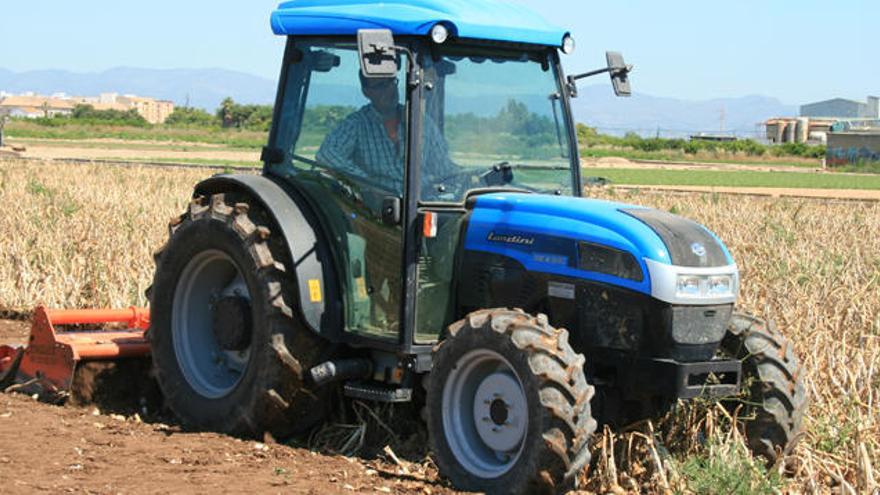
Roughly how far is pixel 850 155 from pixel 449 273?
216 feet

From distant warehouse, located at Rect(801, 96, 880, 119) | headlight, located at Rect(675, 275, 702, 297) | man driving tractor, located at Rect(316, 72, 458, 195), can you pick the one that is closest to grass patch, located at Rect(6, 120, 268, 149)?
man driving tractor, located at Rect(316, 72, 458, 195)

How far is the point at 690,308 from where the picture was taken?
6.43 m

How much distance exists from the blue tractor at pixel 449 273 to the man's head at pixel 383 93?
0.04ft

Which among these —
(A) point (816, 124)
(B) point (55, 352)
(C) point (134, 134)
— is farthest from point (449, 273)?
(A) point (816, 124)

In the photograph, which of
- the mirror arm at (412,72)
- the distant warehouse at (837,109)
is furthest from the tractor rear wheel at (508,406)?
the distant warehouse at (837,109)

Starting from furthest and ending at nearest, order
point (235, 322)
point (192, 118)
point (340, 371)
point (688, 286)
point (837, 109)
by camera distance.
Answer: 1. point (837, 109)
2. point (192, 118)
3. point (235, 322)
4. point (340, 371)
5. point (688, 286)

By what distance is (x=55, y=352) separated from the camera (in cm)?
842

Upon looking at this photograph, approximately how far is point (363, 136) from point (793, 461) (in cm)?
277

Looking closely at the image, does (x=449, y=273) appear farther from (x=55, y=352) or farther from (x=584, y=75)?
(x=55, y=352)

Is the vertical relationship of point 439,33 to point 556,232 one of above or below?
above

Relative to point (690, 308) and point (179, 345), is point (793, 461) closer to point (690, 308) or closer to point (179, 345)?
point (690, 308)

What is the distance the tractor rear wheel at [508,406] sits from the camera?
6.06m

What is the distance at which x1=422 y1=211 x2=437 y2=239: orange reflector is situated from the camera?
6.87 meters

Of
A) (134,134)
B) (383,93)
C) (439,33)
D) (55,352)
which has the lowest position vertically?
(134,134)
